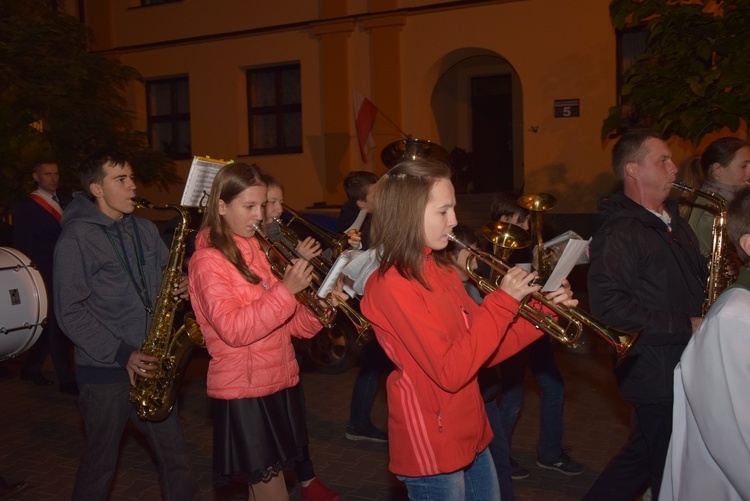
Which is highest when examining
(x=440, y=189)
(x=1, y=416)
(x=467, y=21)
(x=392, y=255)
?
(x=467, y=21)

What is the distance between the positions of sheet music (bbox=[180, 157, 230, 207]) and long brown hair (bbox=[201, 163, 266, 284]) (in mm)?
596

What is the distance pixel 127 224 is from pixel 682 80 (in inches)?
162

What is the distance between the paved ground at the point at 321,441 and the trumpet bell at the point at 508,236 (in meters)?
2.22

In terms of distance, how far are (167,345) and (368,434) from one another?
2.40 m

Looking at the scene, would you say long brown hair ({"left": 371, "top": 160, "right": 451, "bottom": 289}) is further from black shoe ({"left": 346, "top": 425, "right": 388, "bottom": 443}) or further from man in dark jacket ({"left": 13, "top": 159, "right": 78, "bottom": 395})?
man in dark jacket ({"left": 13, "top": 159, "right": 78, "bottom": 395})

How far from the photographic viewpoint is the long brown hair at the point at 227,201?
11.8ft

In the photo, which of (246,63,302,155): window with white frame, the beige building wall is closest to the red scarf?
the beige building wall

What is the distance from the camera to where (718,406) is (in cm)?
235

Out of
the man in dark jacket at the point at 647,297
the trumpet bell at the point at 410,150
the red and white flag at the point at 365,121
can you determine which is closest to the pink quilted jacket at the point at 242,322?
the man in dark jacket at the point at 647,297

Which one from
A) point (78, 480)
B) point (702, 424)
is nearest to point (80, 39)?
point (78, 480)

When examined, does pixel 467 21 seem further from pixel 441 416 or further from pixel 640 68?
pixel 441 416

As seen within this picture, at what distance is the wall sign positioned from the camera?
12906 millimetres

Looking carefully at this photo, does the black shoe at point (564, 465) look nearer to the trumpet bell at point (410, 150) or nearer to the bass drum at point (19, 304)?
the trumpet bell at point (410, 150)

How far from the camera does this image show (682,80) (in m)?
5.60
